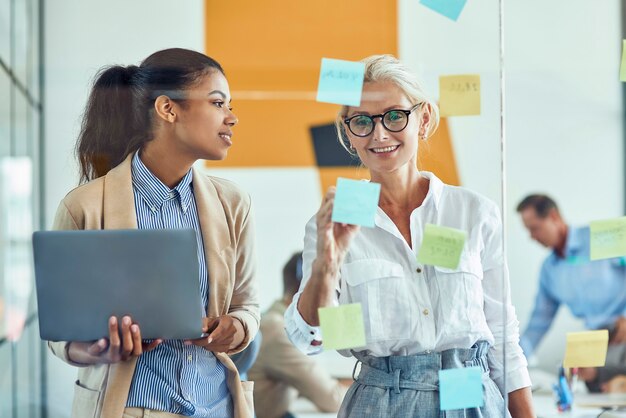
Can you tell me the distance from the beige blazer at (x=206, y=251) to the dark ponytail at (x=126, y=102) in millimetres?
44

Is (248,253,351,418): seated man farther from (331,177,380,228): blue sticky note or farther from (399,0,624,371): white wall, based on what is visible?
(399,0,624,371): white wall

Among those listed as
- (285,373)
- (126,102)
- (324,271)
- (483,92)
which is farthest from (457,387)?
(126,102)

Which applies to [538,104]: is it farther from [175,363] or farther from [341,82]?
[175,363]

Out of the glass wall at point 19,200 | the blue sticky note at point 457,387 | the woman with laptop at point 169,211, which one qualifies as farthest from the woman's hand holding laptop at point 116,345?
the blue sticky note at point 457,387

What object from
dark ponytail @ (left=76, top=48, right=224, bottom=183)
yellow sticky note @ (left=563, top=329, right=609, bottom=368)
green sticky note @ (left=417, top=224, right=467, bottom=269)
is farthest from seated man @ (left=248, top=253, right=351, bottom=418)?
yellow sticky note @ (left=563, top=329, right=609, bottom=368)

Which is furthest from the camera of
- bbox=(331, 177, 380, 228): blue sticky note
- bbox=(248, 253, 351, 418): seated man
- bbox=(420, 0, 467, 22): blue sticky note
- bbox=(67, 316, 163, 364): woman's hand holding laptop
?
bbox=(420, 0, 467, 22): blue sticky note

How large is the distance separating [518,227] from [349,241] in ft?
5.96

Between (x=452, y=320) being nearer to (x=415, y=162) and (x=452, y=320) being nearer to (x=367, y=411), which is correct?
(x=367, y=411)

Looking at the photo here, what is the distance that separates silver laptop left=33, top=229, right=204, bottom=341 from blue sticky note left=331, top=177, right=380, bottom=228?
0.39 m

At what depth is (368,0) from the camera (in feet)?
7.39

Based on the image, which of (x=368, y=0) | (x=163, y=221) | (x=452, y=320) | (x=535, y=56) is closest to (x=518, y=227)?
(x=535, y=56)

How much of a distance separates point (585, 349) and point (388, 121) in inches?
38.3

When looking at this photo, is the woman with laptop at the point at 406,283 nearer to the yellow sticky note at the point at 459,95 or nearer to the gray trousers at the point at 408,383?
the gray trousers at the point at 408,383

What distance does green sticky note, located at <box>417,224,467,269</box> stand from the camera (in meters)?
1.85
